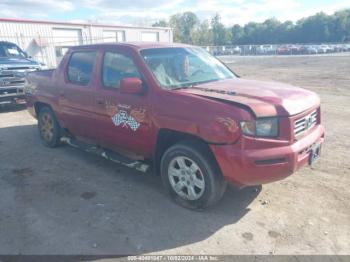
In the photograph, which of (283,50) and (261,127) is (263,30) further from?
(261,127)

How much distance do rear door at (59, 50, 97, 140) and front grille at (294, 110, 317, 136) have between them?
2824mm

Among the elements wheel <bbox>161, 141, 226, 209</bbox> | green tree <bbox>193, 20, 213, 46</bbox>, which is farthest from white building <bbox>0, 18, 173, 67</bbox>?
green tree <bbox>193, 20, 213, 46</bbox>

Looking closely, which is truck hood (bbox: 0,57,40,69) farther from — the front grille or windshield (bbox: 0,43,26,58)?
the front grille

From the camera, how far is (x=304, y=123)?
3.65 metres

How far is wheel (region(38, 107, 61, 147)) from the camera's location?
6.03 m

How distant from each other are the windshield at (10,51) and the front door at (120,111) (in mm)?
8057

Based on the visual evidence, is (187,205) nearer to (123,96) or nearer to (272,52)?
(123,96)

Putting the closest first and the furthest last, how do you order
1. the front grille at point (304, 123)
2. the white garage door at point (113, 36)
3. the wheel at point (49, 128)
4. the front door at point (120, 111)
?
the front grille at point (304, 123)
the front door at point (120, 111)
the wheel at point (49, 128)
the white garage door at point (113, 36)

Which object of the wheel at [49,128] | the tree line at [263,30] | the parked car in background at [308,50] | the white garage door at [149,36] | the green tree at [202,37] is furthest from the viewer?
the green tree at [202,37]

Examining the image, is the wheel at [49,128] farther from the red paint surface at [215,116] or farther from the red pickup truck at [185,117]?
the red paint surface at [215,116]

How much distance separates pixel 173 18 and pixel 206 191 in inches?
4321

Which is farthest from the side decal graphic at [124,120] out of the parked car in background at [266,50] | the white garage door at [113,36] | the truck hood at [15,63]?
the parked car in background at [266,50]

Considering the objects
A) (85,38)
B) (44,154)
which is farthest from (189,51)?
(85,38)

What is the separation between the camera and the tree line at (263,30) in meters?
76.7
